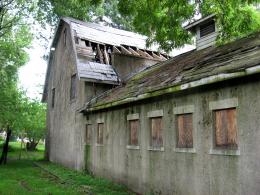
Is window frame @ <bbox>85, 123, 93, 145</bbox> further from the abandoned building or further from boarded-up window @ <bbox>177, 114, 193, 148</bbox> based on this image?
boarded-up window @ <bbox>177, 114, 193, 148</bbox>

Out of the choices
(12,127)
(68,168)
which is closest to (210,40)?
(68,168)

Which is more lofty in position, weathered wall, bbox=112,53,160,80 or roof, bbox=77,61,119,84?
weathered wall, bbox=112,53,160,80

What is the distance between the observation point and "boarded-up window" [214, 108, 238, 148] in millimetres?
8500

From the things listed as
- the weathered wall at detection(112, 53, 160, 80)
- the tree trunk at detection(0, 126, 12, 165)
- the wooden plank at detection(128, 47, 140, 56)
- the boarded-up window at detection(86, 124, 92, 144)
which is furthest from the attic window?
the tree trunk at detection(0, 126, 12, 165)

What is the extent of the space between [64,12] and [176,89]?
22.8 metres

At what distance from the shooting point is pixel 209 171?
29.6 ft

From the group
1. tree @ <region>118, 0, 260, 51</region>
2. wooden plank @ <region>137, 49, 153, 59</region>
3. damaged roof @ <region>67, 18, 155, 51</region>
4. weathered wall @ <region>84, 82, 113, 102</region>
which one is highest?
damaged roof @ <region>67, 18, 155, 51</region>

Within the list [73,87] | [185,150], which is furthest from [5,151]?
[185,150]

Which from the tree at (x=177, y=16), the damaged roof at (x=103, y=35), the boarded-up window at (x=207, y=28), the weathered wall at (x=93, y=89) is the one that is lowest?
the weathered wall at (x=93, y=89)

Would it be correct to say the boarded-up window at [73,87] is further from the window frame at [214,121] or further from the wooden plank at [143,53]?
the window frame at [214,121]

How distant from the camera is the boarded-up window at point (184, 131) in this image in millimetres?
10055

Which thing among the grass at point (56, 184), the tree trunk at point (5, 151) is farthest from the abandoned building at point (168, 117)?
the tree trunk at point (5, 151)

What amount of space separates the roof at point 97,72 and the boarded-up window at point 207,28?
5.50 m

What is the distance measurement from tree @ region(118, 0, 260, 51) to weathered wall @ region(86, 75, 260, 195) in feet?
5.76
